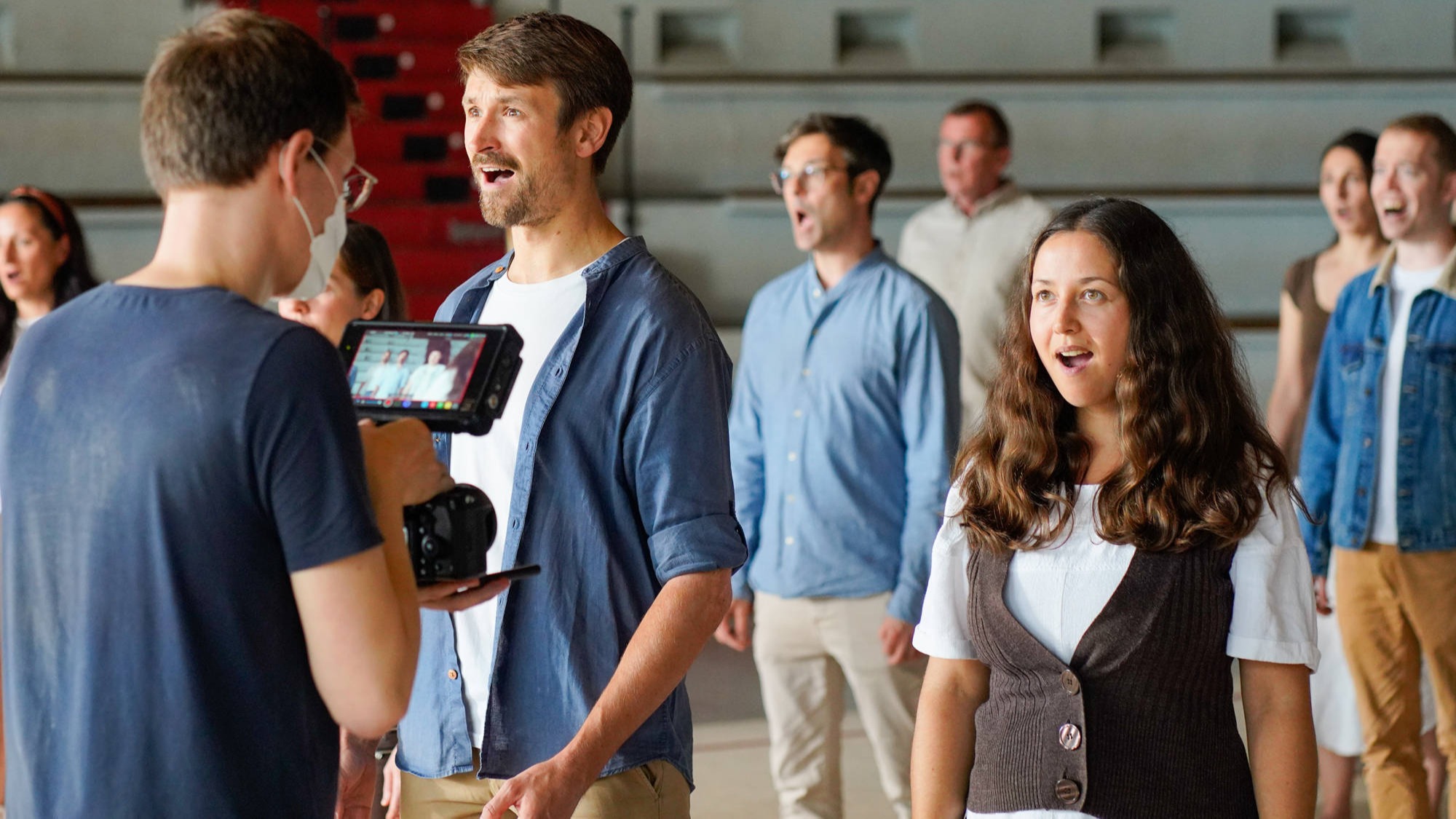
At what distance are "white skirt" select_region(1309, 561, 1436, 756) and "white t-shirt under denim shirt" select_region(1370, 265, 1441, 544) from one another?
21 centimetres

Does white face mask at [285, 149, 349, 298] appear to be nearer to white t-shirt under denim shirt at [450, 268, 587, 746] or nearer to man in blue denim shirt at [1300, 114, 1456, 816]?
white t-shirt under denim shirt at [450, 268, 587, 746]

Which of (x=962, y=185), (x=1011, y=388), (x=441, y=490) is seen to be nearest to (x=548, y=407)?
(x=441, y=490)

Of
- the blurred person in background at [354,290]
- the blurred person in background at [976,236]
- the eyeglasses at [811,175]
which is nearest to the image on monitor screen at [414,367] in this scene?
the blurred person in background at [354,290]

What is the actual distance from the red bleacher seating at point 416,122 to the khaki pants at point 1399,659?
4.27 meters

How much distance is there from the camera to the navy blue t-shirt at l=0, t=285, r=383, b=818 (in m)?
1.16

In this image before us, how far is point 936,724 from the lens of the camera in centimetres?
180

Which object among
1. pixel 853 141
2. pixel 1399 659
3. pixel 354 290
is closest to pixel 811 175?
pixel 853 141

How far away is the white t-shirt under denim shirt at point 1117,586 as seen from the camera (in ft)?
5.39

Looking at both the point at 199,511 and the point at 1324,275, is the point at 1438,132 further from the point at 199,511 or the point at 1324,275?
the point at 199,511

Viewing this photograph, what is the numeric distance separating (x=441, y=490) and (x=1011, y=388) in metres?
0.80

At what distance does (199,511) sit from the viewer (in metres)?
1.16

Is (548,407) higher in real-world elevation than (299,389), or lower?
lower

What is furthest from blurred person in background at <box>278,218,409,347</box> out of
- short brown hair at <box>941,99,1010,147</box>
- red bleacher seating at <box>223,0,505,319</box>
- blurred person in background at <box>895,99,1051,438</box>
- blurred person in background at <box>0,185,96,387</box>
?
red bleacher seating at <box>223,0,505,319</box>

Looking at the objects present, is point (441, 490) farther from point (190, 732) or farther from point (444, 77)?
point (444, 77)
